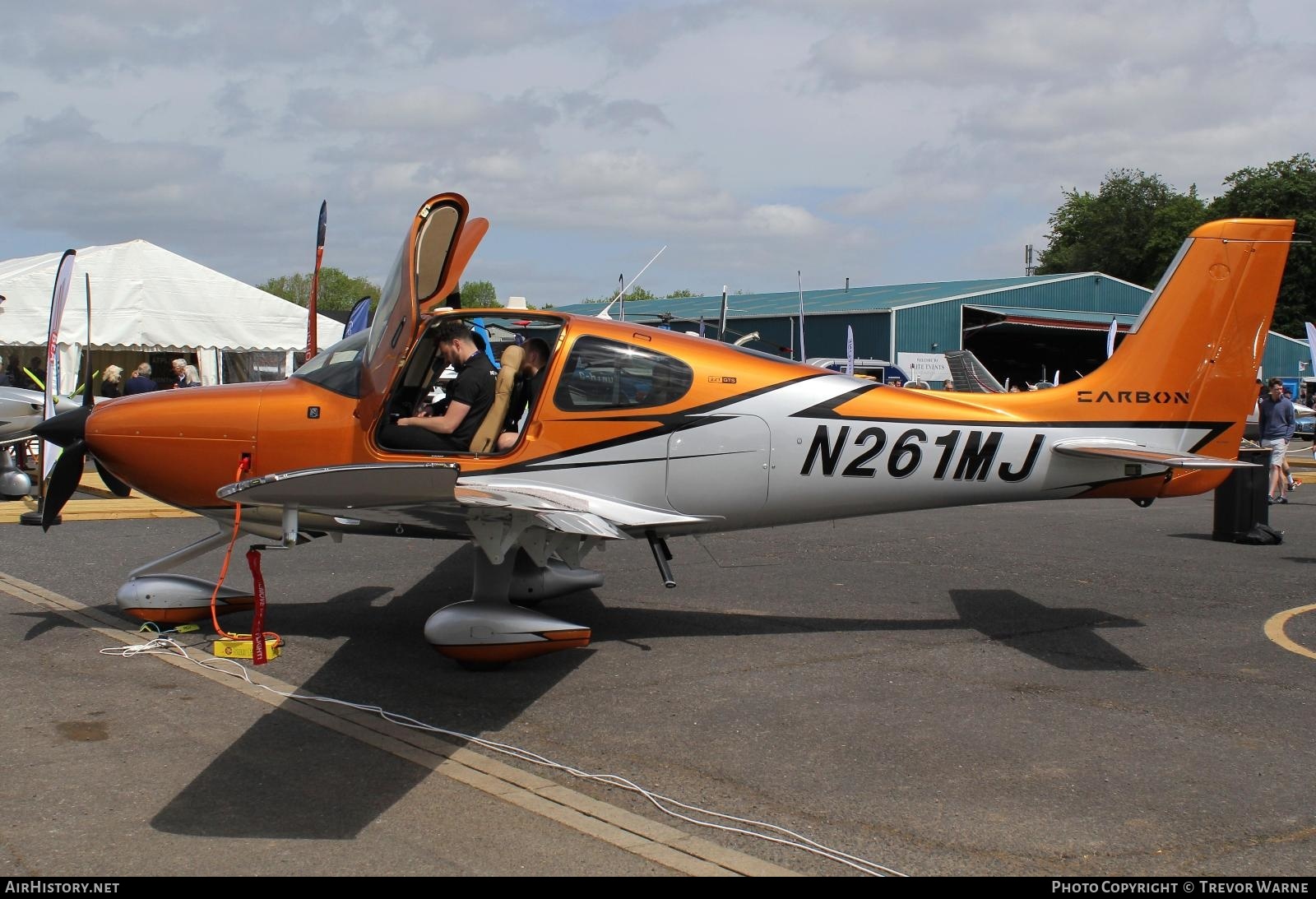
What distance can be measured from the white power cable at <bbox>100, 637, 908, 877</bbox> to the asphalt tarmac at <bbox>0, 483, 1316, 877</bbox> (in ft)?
0.19

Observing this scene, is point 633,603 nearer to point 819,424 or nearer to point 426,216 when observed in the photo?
point 819,424

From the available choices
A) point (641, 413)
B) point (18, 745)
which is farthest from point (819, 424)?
point (18, 745)

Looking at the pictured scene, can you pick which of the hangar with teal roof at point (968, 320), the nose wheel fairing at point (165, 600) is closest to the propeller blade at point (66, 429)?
the nose wheel fairing at point (165, 600)

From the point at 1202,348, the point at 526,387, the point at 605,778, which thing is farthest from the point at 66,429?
the point at 1202,348

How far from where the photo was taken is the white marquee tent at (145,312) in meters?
→ 19.3

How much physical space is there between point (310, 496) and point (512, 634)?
6.39 ft

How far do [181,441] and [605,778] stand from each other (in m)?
3.62

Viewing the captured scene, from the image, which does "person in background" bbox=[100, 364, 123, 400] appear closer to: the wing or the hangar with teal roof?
the wing

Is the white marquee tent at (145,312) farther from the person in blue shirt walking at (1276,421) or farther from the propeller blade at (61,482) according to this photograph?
the person in blue shirt walking at (1276,421)

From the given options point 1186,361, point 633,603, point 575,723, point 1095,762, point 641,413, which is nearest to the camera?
point 1095,762

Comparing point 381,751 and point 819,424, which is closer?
point 381,751

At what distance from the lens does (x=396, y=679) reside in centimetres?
615

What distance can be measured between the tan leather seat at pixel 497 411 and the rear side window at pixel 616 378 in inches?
12.4

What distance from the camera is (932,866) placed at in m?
3.71
